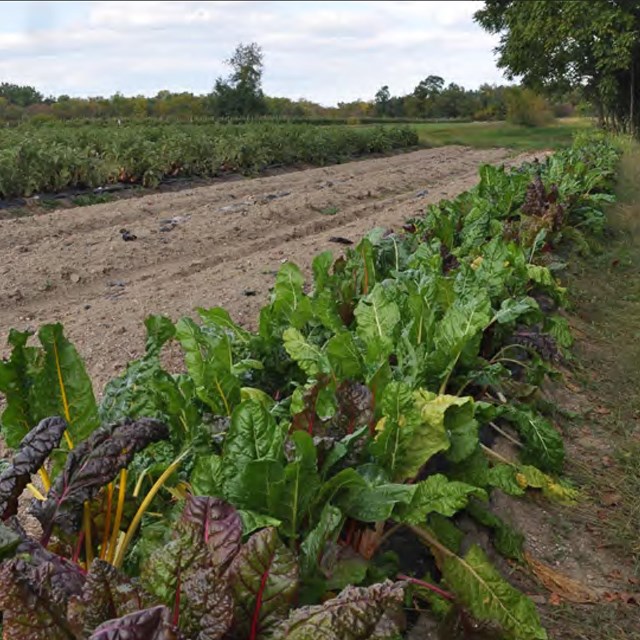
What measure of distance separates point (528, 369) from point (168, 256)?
5238mm

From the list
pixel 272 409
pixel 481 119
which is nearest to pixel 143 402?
pixel 272 409

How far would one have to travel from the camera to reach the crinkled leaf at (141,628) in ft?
4.84

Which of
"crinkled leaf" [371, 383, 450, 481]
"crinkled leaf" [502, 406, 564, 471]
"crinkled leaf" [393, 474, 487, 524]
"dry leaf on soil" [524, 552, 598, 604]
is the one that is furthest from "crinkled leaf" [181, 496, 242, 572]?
"crinkled leaf" [502, 406, 564, 471]

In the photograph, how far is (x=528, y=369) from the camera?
4113mm

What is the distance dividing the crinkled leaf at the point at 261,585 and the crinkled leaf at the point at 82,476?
0.44 m

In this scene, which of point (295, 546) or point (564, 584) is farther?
point (564, 584)

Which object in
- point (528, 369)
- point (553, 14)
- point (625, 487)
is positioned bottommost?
point (625, 487)

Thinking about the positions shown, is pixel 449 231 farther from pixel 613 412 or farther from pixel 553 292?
pixel 613 412

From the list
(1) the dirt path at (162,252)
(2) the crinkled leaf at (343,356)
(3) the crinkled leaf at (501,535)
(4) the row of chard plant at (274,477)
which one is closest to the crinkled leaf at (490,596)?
(4) the row of chard plant at (274,477)

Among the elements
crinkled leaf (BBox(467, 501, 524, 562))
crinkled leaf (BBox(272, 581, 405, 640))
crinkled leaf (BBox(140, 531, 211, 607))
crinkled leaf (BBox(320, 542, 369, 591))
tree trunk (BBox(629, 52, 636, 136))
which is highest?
tree trunk (BBox(629, 52, 636, 136))

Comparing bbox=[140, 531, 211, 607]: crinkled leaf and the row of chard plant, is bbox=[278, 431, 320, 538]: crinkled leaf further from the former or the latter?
bbox=[140, 531, 211, 607]: crinkled leaf

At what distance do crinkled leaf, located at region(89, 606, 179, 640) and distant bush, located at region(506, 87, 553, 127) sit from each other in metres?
45.9

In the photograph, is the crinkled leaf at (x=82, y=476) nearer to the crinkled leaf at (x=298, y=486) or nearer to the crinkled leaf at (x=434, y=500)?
the crinkled leaf at (x=298, y=486)

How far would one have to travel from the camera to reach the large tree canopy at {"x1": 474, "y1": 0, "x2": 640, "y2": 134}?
1105 inches
